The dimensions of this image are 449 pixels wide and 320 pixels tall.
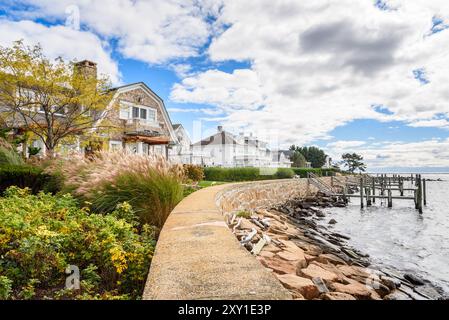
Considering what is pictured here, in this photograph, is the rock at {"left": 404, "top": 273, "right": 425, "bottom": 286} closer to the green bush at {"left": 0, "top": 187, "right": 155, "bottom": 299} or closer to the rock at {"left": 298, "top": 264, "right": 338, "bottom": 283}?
the rock at {"left": 298, "top": 264, "right": 338, "bottom": 283}

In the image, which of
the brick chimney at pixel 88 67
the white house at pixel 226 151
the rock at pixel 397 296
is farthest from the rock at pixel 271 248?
the white house at pixel 226 151

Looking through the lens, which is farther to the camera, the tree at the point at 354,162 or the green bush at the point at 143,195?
the tree at the point at 354,162

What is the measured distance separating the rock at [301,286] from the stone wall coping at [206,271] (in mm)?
922

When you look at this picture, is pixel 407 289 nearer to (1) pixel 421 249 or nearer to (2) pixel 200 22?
(1) pixel 421 249

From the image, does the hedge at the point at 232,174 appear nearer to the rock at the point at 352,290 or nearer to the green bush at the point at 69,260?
the rock at the point at 352,290

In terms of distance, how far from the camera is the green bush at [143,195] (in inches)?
201

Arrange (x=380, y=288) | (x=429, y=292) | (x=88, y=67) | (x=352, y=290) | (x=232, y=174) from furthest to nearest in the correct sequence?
(x=232, y=174), (x=88, y=67), (x=429, y=292), (x=380, y=288), (x=352, y=290)

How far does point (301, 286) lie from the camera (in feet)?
11.1

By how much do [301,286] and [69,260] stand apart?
252 centimetres

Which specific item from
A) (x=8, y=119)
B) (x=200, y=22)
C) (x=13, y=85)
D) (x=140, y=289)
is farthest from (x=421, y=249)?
(x=8, y=119)

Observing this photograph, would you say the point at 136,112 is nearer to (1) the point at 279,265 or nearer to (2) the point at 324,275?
(1) the point at 279,265

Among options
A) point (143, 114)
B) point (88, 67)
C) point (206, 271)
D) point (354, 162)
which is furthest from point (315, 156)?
point (206, 271)
